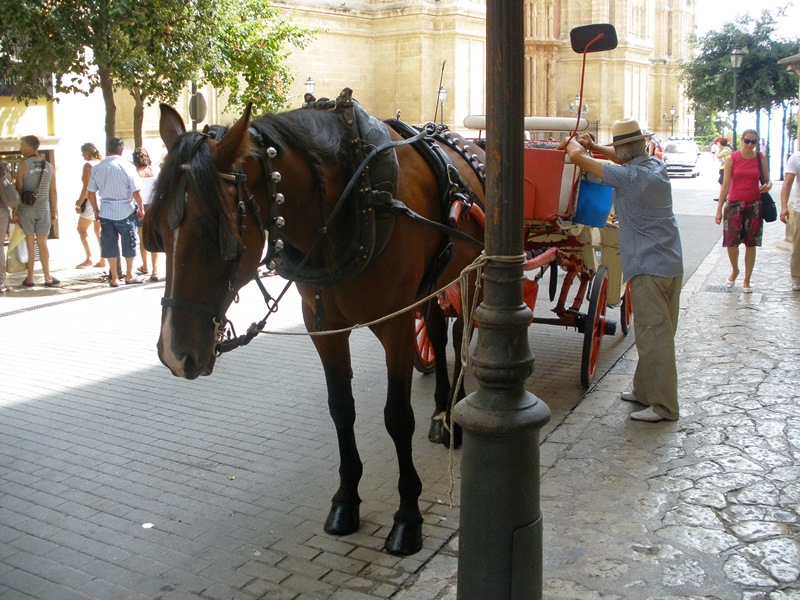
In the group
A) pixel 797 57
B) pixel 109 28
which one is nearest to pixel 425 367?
pixel 109 28

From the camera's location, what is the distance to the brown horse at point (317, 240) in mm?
3133

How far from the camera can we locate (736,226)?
33.6ft

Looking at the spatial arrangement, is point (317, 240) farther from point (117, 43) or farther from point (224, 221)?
point (117, 43)

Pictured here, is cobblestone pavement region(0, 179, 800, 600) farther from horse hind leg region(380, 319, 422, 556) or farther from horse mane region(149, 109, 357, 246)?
horse mane region(149, 109, 357, 246)

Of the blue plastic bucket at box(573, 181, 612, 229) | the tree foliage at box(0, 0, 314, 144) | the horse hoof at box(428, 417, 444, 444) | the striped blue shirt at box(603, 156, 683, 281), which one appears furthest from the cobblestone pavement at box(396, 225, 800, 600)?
the tree foliage at box(0, 0, 314, 144)

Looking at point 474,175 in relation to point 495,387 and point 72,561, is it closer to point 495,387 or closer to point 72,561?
point 495,387

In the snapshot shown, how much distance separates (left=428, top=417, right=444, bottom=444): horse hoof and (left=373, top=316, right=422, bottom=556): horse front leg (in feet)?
4.15

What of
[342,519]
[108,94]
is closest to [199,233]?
[342,519]

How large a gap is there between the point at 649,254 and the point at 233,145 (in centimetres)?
333

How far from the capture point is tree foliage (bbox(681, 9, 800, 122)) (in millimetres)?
37156

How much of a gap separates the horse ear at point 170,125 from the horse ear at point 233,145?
0.33 meters

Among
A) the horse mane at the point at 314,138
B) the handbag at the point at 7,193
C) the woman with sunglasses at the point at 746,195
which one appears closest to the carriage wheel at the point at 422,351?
the horse mane at the point at 314,138

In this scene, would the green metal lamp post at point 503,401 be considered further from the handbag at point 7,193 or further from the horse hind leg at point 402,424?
the handbag at point 7,193

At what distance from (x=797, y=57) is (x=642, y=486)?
11277mm
